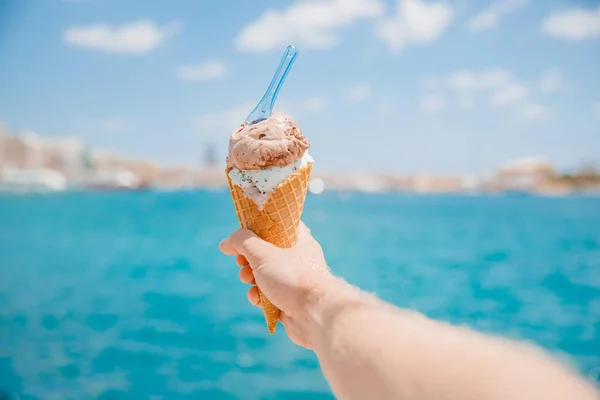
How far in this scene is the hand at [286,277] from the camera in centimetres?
155

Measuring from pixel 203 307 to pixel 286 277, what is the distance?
11.6m

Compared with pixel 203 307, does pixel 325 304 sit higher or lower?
lower

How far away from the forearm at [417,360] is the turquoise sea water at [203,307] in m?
0.05

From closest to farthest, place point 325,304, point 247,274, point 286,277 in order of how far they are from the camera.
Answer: point 325,304
point 286,277
point 247,274

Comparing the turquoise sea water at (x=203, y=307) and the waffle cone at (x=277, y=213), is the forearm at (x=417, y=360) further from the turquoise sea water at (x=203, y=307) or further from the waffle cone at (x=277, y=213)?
the waffle cone at (x=277, y=213)

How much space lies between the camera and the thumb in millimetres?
1839

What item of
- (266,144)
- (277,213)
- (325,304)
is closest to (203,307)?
(277,213)

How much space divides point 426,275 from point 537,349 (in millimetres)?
18344

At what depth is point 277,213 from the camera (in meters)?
2.21

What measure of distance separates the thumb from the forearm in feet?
1.60

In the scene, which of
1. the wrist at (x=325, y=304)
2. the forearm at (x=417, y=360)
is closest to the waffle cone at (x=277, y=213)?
the wrist at (x=325, y=304)

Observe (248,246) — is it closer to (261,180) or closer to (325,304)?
(261,180)

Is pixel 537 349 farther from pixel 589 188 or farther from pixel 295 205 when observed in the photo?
pixel 589 188

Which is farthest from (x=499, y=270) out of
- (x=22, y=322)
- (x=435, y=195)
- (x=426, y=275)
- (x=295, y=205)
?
(x=435, y=195)
